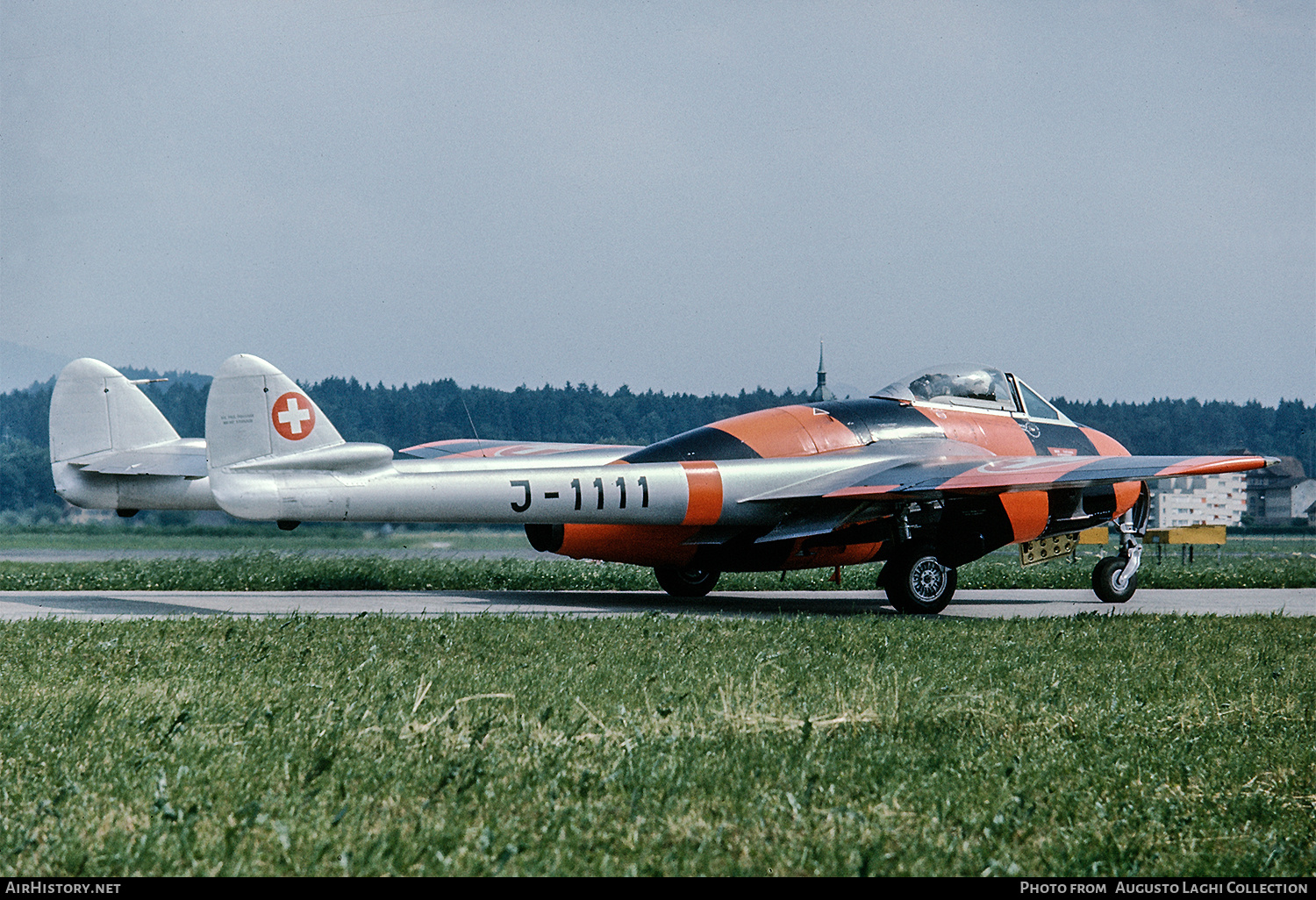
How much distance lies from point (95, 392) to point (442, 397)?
5305 cm

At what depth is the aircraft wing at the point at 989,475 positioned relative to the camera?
12695mm

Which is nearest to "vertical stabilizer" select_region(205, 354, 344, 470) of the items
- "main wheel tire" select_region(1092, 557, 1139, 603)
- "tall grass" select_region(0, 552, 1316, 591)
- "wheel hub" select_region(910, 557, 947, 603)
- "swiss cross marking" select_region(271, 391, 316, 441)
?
"swiss cross marking" select_region(271, 391, 316, 441)

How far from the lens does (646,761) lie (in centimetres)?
483

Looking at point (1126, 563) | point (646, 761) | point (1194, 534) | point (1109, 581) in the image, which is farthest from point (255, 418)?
point (1194, 534)

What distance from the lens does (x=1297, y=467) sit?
110312 millimetres

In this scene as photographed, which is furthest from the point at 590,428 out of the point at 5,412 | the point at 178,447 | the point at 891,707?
the point at 891,707

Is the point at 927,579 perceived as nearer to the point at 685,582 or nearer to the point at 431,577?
the point at 685,582

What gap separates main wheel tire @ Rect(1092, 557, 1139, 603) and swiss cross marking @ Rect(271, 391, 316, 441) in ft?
34.0

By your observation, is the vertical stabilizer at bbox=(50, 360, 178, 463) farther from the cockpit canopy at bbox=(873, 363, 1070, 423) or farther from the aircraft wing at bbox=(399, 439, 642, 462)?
the cockpit canopy at bbox=(873, 363, 1070, 423)

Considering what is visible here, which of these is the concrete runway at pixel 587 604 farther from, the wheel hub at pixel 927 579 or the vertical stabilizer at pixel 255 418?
the vertical stabilizer at pixel 255 418

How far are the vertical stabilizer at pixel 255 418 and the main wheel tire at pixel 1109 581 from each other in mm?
10265

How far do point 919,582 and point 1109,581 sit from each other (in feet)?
11.7

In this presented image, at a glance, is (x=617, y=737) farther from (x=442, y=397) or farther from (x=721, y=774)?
(x=442, y=397)

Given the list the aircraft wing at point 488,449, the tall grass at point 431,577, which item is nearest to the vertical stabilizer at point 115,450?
the tall grass at point 431,577
